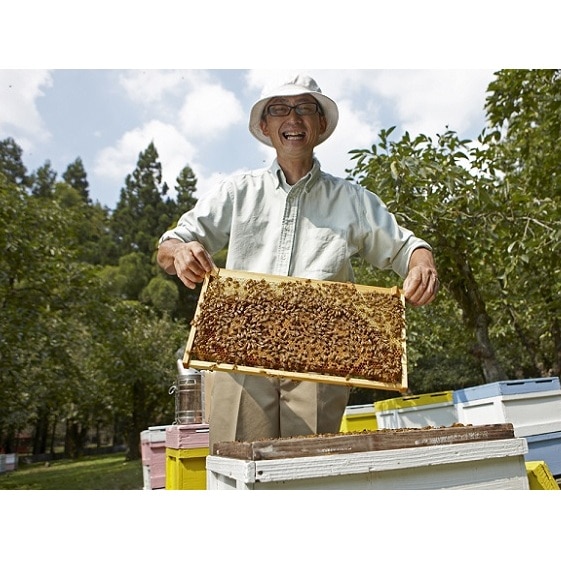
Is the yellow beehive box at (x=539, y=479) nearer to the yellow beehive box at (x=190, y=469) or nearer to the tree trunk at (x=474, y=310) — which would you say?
the yellow beehive box at (x=190, y=469)

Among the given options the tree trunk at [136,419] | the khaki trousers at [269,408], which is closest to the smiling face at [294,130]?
the khaki trousers at [269,408]

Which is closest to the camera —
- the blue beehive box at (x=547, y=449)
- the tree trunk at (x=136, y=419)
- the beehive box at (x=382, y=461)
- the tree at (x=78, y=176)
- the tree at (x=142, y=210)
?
the beehive box at (x=382, y=461)

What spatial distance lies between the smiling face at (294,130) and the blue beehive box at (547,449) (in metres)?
2.64

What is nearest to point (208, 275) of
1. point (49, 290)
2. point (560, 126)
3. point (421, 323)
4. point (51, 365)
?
point (560, 126)

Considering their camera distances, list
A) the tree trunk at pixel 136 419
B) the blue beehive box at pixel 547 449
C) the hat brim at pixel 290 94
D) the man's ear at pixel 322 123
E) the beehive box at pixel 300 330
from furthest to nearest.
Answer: the tree trunk at pixel 136 419
the blue beehive box at pixel 547 449
the man's ear at pixel 322 123
the hat brim at pixel 290 94
the beehive box at pixel 300 330

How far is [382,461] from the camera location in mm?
1404

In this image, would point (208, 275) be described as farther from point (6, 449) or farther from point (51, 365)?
point (6, 449)

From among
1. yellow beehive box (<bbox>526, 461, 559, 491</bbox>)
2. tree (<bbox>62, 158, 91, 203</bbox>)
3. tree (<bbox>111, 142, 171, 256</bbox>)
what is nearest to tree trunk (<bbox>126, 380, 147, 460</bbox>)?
tree (<bbox>111, 142, 171, 256</bbox>)

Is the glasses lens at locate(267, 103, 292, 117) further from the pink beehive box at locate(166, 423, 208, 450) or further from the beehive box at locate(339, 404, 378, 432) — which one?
the beehive box at locate(339, 404, 378, 432)

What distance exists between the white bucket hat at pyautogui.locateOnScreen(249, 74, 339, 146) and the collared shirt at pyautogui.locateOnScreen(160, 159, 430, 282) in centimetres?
24

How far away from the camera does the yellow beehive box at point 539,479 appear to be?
67.3 inches

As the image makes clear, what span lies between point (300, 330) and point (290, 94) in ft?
3.05

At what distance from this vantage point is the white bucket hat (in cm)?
226

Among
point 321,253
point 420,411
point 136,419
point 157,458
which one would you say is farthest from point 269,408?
point 136,419
